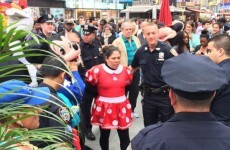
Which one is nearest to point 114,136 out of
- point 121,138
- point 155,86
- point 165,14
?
point 121,138

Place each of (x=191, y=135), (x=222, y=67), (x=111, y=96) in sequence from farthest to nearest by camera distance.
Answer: (x=111, y=96), (x=222, y=67), (x=191, y=135)

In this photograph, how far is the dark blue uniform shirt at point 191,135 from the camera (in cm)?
158

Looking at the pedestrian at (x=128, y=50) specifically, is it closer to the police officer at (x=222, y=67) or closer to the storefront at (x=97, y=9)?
the police officer at (x=222, y=67)

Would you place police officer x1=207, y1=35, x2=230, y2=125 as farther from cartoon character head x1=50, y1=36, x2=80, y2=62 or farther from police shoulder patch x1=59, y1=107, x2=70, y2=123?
cartoon character head x1=50, y1=36, x2=80, y2=62

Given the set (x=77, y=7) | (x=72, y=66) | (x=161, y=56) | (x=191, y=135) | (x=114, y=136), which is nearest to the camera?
(x=191, y=135)

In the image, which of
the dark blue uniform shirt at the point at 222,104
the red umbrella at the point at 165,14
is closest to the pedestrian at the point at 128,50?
the red umbrella at the point at 165,14

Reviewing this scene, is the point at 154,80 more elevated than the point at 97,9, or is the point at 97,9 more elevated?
the point at 97,9

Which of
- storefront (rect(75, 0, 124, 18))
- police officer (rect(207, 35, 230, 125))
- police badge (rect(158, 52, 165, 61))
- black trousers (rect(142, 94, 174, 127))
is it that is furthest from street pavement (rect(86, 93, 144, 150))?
storefront (rect(75, 0, 124, 18))

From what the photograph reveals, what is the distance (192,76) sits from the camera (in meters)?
1.62

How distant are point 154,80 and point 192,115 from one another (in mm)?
2559

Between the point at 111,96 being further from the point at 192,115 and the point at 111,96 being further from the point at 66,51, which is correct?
the point at 192,115

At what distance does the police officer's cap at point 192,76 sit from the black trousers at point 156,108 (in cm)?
242

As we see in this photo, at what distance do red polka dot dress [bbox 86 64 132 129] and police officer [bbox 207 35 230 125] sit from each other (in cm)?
120

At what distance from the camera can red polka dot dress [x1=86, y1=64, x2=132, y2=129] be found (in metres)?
4.08
